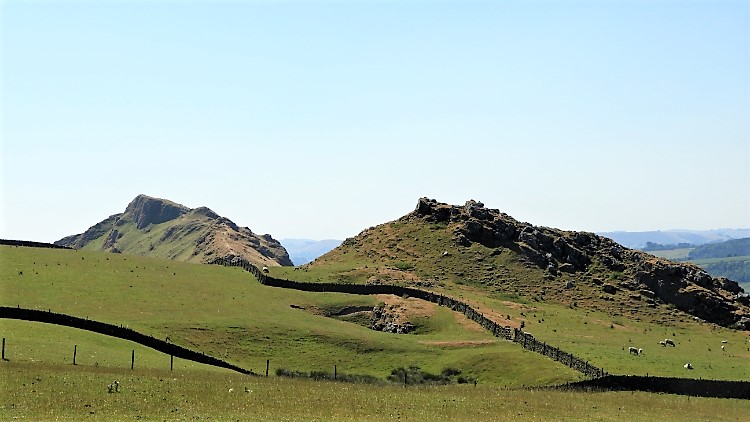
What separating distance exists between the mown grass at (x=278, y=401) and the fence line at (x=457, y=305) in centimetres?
1029

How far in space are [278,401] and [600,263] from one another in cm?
9384

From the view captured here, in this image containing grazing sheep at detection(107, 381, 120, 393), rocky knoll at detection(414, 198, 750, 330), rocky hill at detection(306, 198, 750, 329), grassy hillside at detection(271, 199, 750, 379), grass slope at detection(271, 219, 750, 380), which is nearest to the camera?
grazing sheep at detection(107, 381, 120, 393)

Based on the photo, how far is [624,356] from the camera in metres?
83.8

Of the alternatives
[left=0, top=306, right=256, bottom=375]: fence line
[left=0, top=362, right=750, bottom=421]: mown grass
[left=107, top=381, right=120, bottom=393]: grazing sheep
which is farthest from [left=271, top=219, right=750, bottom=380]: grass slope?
[left=107, top=381, right=120, bottom=393]: grazing sheep

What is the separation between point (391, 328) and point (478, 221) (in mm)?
46726

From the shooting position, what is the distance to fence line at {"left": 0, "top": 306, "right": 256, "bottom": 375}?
72750mm

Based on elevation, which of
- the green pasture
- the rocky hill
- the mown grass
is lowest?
the mown grass

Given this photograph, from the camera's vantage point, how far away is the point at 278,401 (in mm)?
→ 49906

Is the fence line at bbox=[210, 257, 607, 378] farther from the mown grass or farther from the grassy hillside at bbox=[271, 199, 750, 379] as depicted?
the mown grass

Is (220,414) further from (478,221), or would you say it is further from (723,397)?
(478,221)

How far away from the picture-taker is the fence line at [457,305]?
7555cm

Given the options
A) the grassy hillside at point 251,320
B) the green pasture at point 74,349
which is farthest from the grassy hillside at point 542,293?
the green pasture at point 74,349

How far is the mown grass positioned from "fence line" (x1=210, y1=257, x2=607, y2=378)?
33.8ft

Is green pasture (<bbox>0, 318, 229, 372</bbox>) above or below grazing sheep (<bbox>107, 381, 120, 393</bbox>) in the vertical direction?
above
